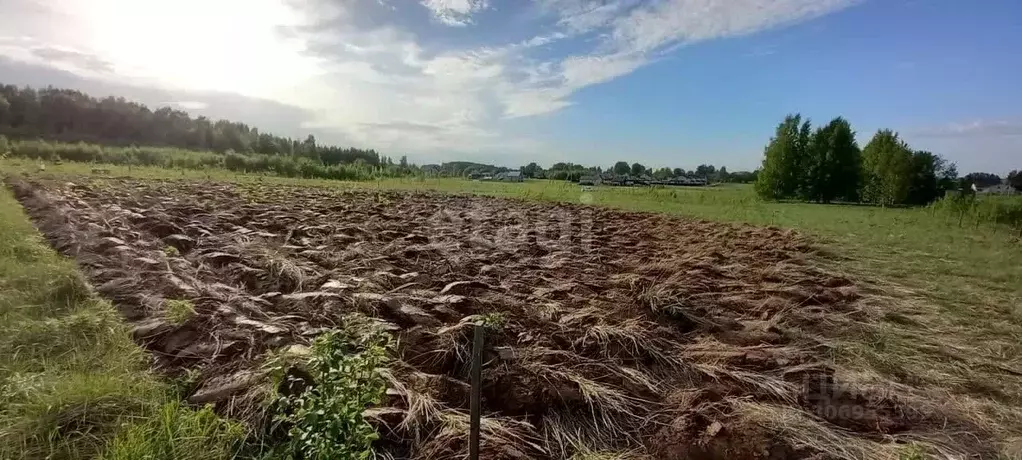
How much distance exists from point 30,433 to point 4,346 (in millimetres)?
A: 1227

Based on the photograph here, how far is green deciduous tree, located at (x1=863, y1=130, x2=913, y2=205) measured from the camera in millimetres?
31156

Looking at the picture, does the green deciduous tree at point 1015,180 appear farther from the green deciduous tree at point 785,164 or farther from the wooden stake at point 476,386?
the wooden stake at point 476,386

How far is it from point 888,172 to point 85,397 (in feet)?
133

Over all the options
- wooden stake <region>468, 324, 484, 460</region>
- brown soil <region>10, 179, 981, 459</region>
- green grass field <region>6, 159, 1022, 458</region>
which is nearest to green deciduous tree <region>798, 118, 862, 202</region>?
green grass field <region>6, 159, 1022, 458</region>

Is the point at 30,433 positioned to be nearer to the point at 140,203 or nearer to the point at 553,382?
the point at 553,382

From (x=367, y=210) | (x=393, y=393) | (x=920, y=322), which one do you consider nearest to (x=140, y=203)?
(x=367, y=210)

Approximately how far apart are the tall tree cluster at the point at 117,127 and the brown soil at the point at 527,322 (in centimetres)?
3451

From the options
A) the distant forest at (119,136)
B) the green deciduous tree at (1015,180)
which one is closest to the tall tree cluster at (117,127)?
the distant forest at (119,136)

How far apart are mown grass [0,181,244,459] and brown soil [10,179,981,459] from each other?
0.64 feet

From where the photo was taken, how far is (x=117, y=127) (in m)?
41.3

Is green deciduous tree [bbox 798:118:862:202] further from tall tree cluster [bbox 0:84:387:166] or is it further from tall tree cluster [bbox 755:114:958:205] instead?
tall tree cluster [bbox 0:84:387:166]

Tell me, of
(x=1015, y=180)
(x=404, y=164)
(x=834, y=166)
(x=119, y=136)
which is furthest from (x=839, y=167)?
(x=119, y=136)

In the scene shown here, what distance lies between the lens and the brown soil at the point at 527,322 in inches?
102

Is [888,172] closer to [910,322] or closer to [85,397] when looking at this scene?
[910,322]
